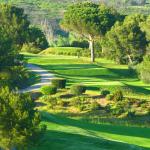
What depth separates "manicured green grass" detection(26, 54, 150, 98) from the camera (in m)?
67.6

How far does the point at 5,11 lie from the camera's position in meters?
Result: 109

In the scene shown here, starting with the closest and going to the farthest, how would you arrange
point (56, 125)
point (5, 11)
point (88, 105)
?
point (56, 125), point (88, 105), point (5, 11)

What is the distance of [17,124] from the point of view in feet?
88.3

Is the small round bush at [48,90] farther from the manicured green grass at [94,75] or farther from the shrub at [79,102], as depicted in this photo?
the manicured green grass at [94,75]

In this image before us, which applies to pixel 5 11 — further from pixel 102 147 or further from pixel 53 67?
pixel 102 147

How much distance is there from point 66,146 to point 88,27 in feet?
200

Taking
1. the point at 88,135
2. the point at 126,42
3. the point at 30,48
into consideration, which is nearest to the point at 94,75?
the point at 126,42

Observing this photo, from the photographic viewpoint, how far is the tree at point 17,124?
27.0m

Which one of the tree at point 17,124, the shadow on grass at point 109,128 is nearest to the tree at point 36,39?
the shadow on grass at point 109,128

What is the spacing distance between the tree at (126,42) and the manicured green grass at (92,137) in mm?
51041

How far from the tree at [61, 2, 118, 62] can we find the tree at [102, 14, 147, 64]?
7.03 ft

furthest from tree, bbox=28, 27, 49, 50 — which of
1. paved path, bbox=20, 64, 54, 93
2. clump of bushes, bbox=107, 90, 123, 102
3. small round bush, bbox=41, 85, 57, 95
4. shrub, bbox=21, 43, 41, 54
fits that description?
clump of bushes, bbox=107, 90, 123, 102

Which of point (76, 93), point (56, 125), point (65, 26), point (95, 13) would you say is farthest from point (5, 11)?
point (56, 125)

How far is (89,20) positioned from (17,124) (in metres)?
65.2
